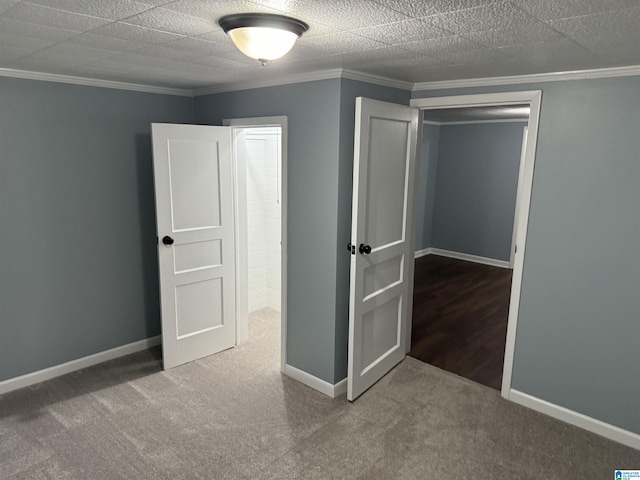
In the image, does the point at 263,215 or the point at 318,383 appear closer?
the point at 318,383

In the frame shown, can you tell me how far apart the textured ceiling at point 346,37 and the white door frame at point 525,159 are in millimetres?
173

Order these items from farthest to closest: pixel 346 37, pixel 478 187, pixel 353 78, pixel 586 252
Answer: pixel 478 187, pixel 353 78, pixel 586 252, pixel 346 37

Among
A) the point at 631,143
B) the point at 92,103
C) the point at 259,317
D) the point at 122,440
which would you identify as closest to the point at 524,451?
the point at 631,143

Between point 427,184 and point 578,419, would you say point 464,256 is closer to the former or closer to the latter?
point 427,184

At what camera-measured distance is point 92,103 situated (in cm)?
315

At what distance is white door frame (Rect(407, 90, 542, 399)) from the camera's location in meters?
2.66

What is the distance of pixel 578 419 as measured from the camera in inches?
107

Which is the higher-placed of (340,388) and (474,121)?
(474,121)

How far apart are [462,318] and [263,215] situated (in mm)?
2292

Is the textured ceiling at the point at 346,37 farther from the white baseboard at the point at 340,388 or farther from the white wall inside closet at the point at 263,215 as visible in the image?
the white baseboard at the point at 340,388

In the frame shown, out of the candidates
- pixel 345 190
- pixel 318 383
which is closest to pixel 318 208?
pixel 345 190

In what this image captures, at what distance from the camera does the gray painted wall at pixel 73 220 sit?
2896 millimetres

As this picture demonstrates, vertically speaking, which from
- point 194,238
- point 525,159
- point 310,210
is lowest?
point 194,238

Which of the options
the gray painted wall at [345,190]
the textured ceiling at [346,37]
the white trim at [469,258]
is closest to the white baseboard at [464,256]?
the white trim at [469,258]
